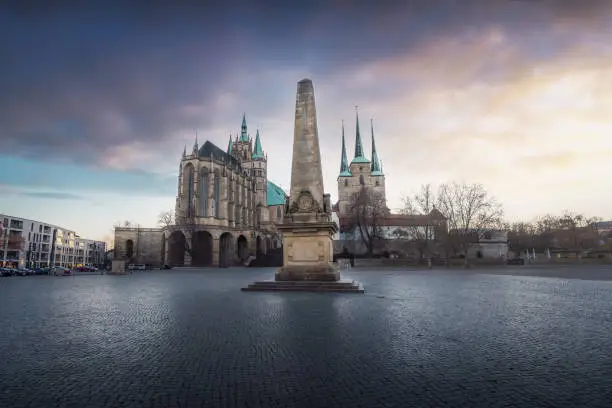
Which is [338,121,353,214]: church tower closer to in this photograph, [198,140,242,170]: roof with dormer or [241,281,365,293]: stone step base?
[198,140,242,170]: roof with dormer

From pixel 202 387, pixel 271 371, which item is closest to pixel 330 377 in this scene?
pixel 271 371

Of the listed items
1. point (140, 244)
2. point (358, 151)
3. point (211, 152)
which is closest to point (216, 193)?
point (211, 152)

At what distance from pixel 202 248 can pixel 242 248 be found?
9.70 m

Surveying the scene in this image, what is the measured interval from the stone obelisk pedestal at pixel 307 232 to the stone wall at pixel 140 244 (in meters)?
62.8

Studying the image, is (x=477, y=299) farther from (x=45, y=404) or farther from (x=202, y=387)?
(x=45, y=404)

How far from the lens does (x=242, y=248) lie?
72.2 m

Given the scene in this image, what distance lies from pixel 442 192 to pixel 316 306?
44414mm

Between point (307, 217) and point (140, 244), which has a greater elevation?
point (140, 244)

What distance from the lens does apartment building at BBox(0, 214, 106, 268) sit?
3009 inches

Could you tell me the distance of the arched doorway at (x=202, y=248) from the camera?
62.8m

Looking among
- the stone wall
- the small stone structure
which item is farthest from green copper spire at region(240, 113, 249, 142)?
the small stone structure

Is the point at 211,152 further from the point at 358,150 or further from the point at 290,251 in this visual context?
the point at 290,251

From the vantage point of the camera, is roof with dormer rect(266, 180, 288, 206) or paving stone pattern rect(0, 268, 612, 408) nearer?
paving stone pattern rect(0, 268, 612, 408)

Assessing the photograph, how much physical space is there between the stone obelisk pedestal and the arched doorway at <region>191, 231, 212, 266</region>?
51.0 meters
